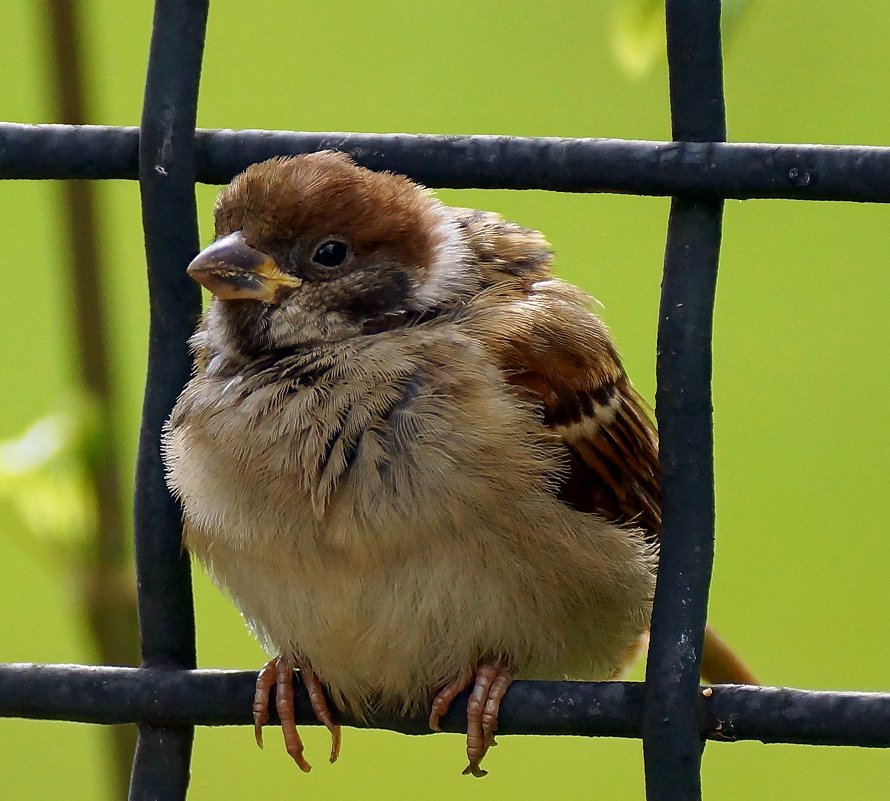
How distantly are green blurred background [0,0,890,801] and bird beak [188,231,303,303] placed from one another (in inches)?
57.3

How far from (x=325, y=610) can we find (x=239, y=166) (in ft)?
1.43

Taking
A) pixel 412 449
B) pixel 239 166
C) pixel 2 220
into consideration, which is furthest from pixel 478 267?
pixel 2 220

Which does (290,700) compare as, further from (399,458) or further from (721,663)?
(721,663)

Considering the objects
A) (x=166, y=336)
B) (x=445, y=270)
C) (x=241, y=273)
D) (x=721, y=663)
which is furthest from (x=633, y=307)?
(x=166, y=336)

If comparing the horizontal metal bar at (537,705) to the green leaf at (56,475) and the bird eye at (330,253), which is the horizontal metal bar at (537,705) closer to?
the green leaf at (56,475)

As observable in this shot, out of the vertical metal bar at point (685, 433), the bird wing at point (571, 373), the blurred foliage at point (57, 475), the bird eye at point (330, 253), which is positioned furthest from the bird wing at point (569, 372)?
the blurred foliage at point (57, 475)

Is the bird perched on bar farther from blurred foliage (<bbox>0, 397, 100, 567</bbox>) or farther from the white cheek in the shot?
blurred foliage (<bbox>0, 397, 100, 567</bbox>)

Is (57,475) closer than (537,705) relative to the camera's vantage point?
No

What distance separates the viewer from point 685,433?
1.14 m

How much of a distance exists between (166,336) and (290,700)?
1.35 feet

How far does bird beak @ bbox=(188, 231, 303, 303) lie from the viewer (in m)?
1.44

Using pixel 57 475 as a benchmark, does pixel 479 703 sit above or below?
below

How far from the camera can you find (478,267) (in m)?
1.58

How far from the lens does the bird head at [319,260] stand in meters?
1.49
